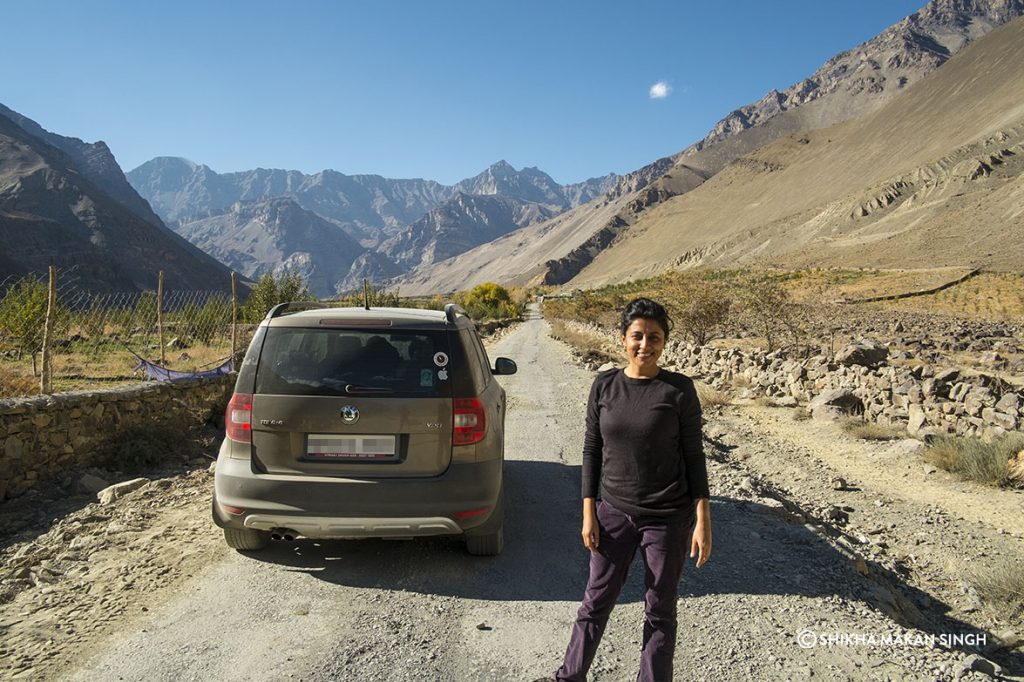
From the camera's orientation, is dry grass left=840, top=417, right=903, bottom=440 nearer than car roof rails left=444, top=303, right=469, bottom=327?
No

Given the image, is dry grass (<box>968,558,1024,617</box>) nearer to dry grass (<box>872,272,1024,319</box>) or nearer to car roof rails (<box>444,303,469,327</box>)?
car roof rails (<box>444,303,469,327</box>)

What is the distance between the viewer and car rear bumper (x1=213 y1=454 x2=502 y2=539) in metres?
3.75

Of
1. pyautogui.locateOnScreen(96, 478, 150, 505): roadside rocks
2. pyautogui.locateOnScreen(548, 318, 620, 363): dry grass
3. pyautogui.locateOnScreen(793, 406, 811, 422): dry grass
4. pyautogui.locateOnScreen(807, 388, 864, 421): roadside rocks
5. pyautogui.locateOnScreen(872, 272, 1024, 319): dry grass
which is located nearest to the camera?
pyautogui.locateOnScreen(96, 478, 150, 505): roadside rocks

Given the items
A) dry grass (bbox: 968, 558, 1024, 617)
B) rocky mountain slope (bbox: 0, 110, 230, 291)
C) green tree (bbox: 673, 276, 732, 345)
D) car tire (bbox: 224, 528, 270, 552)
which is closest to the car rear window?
car tire (bbox: 224, 528, 270, 552)

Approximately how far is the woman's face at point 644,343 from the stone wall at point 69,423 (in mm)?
5744

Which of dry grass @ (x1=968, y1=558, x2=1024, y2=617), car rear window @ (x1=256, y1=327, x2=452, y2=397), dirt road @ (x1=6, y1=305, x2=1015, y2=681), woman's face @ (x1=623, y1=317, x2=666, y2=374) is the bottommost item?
dry grass @ (x1=968, y1=558, x2=1024, y2=617)

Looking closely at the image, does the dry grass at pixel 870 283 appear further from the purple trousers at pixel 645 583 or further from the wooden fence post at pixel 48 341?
the purple trousers at pixel 645 583

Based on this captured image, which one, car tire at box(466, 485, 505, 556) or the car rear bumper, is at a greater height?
the car rear bumper

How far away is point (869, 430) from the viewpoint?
8.78 m

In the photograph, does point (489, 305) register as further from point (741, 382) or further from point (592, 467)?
point (592, 467)

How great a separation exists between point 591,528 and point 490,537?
1.74 meters

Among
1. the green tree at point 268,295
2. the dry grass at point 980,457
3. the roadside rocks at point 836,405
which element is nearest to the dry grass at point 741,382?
the roadside rocks at point 836,405

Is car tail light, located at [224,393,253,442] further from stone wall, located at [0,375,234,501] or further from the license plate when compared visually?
stone wall, located at [0,375,234,501]

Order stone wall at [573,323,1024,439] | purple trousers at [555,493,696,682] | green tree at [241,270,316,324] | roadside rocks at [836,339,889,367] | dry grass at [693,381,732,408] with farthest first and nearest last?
green tree at [241,270,316,324] → roadside rocks at [836,339,889,367] → dry grass at [693,381,732,408] → stone wall at [573,323,1024,439] → purple trousers at [555,493,696,682]
